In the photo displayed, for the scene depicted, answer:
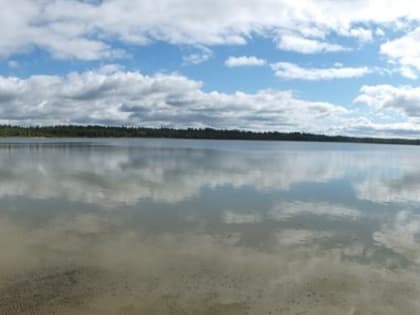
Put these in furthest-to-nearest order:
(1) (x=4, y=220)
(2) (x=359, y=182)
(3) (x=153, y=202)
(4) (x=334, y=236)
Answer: (2) (x=359, y=182)
(3) (x=153, y=202)
(1) (x=4, y=220)
(4) (x=334, y=236)

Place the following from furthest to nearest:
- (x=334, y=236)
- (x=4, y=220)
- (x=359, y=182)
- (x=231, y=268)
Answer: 1. (x=359, y=182)
2. (x=4, y=220)
3. (x=334, y=236)
4. (x=231, y=268)

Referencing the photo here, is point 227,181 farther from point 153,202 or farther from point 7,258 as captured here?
point 7,258

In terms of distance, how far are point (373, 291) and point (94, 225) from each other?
23.5 feet

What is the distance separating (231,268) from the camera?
737cm

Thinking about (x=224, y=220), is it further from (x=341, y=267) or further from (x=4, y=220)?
(x=4, y=220)

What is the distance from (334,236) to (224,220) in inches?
126

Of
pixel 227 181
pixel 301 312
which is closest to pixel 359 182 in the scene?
pixel 227 181

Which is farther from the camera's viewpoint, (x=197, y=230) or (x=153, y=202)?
(x=153, y=202)

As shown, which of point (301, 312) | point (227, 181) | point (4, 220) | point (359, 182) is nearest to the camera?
point (301, 312)

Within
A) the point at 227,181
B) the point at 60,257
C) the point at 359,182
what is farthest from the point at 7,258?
the point at 359,182

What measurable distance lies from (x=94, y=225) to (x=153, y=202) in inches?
143

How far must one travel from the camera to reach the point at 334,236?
10.0m

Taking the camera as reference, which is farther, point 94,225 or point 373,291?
point 94,225

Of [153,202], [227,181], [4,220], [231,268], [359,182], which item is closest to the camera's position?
[231,268]
